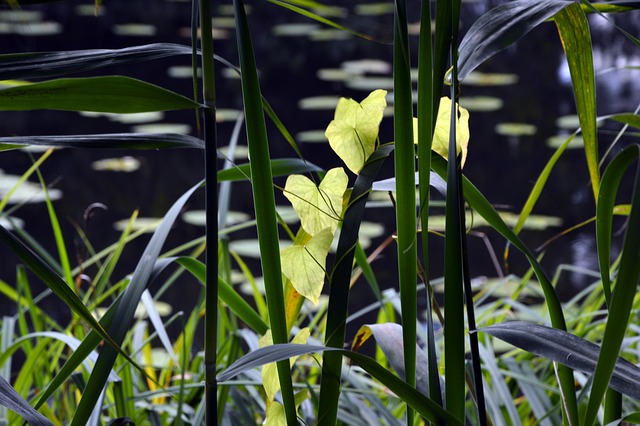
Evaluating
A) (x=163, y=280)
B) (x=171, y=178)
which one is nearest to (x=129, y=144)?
(x=163, y=280)

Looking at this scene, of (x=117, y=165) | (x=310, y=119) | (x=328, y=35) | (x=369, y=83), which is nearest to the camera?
(x=117, y=165)

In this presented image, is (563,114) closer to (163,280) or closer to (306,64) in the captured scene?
(306,64)

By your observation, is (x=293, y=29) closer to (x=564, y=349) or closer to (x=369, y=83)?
(x=369, y=83)

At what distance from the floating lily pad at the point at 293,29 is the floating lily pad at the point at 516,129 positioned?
2113mm

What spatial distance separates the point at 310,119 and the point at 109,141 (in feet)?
9.61

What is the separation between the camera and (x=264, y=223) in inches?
13.6

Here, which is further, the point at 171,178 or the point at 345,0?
the point at 345,0

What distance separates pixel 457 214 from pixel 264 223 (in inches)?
3.6

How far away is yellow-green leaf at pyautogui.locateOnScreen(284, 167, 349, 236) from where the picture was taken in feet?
1.24

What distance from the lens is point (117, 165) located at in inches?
107

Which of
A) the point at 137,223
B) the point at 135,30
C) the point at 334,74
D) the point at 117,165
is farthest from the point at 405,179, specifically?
the point at 135,30

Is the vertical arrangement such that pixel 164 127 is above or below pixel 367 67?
below

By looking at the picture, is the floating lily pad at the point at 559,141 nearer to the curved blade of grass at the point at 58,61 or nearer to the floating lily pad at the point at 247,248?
the floating lily pad at the point at 247,248

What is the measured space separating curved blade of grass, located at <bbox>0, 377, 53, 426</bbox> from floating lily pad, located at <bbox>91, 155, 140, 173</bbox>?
2448 millimetres
